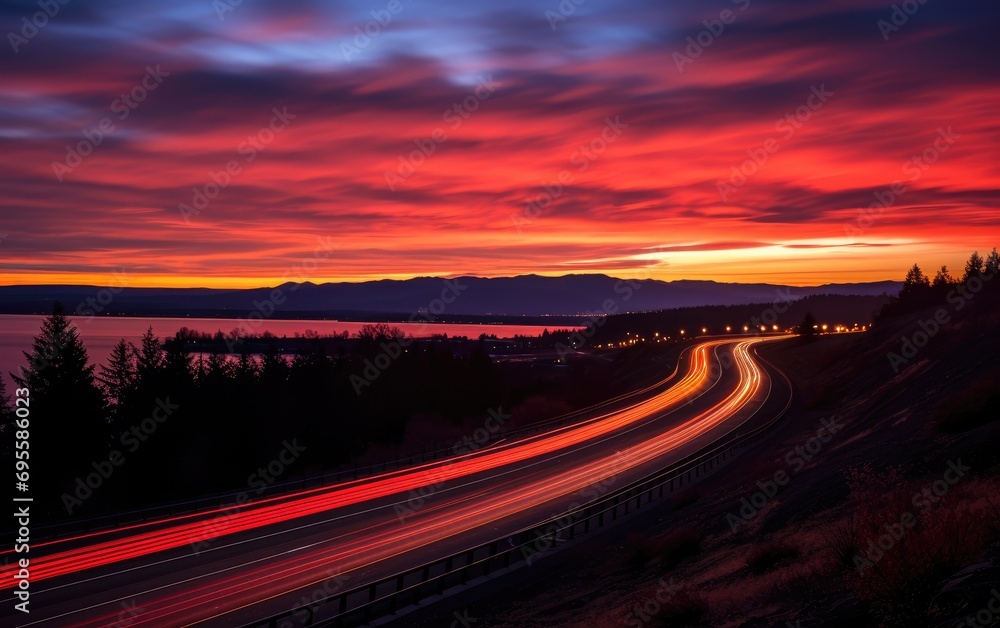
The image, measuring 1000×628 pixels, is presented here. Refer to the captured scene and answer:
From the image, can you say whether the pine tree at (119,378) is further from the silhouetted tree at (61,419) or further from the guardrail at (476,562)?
the guardrail at (476,562)

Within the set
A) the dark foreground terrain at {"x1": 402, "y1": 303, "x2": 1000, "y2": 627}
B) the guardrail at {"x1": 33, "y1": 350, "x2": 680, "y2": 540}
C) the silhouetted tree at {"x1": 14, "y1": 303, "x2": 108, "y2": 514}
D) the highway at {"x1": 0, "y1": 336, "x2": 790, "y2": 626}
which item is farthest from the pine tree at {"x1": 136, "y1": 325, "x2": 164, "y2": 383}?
the dark foreground terrain at {"x1": 402, "y1": 303, "x2": 1000, "y2": 627}

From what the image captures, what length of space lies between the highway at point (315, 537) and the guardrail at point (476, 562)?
997 mm

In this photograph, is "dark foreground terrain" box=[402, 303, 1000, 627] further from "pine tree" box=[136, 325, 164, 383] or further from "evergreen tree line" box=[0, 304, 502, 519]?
"pine tree" box=[136, 325, 164, 383]

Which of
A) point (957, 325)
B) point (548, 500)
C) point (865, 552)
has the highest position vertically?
point (957, 325)

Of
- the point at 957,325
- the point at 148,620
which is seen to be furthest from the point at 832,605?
the point at 957,325

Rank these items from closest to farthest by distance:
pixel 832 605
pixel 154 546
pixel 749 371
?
1. pixel 832 605
2. pixel 154 546
3. pixel 749 371

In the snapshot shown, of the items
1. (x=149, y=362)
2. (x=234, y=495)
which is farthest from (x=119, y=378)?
(x=234, y=495)

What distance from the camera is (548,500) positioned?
93.7ft

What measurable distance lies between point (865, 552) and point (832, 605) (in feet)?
3.01

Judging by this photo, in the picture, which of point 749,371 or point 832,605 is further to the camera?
point 749,371

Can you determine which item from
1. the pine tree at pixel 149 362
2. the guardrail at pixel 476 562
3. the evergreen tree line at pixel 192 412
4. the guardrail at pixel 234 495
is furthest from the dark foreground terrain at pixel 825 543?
the pine tree at pixel 149 362

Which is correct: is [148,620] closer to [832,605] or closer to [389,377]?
[832,605]

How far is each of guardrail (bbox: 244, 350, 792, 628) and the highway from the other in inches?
39.2

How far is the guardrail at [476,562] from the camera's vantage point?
50.4 ft
